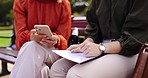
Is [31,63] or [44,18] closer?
[31,63]

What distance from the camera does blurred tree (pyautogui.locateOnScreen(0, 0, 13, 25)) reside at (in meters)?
21.2

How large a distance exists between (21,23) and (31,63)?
0.69 metres

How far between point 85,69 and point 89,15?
0.71m

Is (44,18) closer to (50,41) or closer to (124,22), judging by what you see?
(50,41)

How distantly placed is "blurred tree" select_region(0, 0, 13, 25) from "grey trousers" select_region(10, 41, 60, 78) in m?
18.8

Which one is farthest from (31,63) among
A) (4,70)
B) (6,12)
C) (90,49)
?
(6,12)

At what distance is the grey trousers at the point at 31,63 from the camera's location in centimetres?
270

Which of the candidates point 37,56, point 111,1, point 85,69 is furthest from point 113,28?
point 37,56

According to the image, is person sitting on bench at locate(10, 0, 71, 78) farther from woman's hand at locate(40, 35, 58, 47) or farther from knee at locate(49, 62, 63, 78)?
knee at locate(49, 62, 63, 78)

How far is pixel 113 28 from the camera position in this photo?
257cm

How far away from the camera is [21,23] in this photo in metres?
3.27

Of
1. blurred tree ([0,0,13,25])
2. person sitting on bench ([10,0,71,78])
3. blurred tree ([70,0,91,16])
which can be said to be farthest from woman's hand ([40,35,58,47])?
blurred tree ([0,0,13,25])

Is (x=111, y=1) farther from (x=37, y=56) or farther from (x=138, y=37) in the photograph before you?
(x=37, y=56)

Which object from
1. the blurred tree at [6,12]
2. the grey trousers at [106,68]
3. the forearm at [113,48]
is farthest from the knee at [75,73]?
the blurred tree at [6,12]
